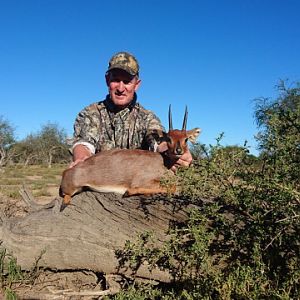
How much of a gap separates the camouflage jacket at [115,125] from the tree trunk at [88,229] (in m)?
1.58

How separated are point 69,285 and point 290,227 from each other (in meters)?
3.39

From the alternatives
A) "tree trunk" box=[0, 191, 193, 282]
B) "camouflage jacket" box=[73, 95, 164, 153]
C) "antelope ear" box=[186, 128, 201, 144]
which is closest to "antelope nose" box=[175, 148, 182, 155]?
"antelope ear" box=[186, 128, 201, 144]

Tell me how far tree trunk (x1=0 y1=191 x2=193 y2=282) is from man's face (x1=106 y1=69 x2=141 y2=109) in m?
2.09

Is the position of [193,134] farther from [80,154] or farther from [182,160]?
[80,154]

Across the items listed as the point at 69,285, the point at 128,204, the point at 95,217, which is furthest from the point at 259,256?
the point at 69,285

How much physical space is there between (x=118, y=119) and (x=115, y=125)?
12 centimetres

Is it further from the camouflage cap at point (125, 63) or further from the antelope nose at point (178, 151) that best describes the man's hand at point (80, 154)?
the antelope nose at point (178, 151)

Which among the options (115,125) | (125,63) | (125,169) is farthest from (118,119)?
(125,169)

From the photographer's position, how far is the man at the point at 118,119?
24.3 ft

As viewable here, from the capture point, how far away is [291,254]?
4.47 m

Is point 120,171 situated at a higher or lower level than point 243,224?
higher

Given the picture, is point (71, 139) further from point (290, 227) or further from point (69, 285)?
point (290, 227)

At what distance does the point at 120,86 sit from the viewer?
7.49m

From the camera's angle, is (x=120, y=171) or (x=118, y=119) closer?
(x=120, y=171)
